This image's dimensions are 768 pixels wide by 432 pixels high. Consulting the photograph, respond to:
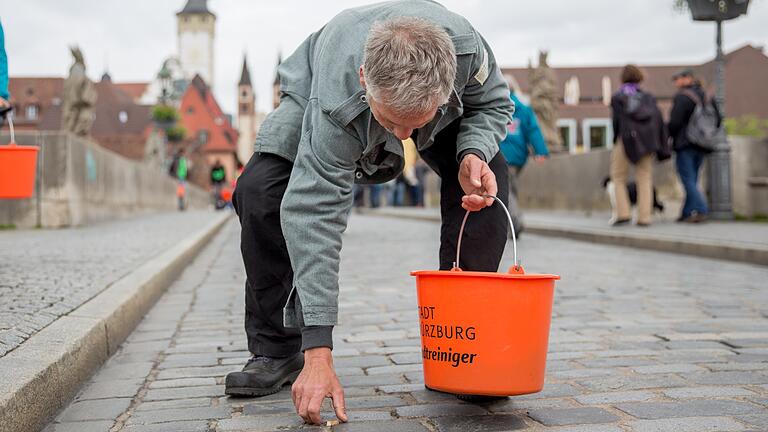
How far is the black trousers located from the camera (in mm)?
3201

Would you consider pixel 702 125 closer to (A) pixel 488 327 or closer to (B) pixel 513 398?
(B) pixel 513 398

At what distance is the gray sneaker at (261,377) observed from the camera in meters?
3.31

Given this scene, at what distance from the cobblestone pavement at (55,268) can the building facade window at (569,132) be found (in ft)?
230

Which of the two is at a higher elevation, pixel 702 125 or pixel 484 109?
pixel 702 125

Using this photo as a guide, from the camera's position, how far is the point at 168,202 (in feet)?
101

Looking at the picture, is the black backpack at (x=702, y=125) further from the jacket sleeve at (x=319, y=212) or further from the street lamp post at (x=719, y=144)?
the jacket sleeve at (x=319, y=212)

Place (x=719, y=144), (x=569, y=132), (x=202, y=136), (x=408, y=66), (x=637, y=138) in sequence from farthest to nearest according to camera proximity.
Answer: (x=202, y=136) < (x=569, y=132) < (x=719, y=144) < (x=637, y=138) < (x=408, y=66)

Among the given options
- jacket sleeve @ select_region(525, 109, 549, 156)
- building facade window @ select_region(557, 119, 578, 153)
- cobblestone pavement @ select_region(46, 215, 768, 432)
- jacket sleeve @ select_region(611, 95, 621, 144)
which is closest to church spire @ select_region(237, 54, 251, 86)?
building facade window @ select_region(557, 119, 578, 153)

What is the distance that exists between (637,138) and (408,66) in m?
9.88

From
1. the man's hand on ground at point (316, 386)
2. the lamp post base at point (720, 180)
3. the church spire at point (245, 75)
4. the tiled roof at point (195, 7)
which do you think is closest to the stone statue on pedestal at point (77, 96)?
the lamp post base at point (720, 180)

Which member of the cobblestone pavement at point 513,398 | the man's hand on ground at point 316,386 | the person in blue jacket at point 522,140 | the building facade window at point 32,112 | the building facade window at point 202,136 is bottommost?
the cobblestone pavement at point 513,398

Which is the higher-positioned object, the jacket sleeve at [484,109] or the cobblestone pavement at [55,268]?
the jacket sleeve at [484,109]

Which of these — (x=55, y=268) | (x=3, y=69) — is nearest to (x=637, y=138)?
(x=55, y=268)

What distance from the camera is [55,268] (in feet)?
21.7
